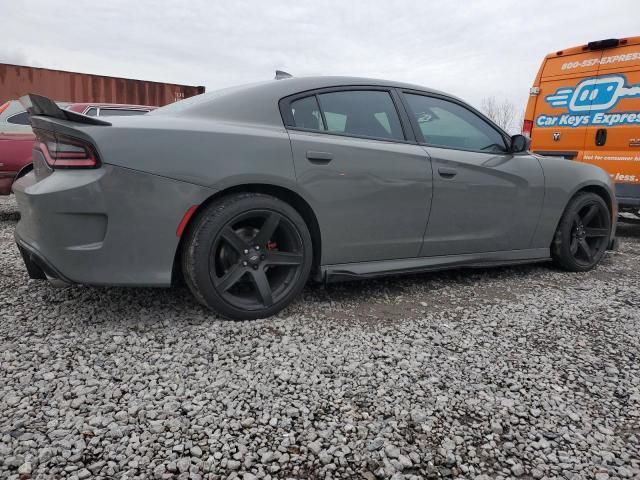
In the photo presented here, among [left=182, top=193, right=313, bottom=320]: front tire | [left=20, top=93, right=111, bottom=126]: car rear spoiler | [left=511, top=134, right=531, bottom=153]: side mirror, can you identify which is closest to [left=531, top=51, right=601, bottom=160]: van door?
[left=511, top=134, right=531, bottom=153]: side mirror

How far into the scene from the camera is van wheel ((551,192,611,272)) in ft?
12.5

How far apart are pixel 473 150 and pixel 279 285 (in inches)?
71.6

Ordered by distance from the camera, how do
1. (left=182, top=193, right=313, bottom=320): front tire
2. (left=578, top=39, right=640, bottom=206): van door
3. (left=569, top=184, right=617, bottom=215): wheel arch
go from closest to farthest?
(left=182, top=193, right=313, bottom=320): front tire, (left=569, top=184, right=617, bottom=215): wheel arch, (left=578, top=39, right=640, bottom=206): van door

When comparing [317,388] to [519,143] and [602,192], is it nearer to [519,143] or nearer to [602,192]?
[519,143]

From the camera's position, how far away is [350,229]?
274 cm

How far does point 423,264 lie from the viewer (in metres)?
3.07

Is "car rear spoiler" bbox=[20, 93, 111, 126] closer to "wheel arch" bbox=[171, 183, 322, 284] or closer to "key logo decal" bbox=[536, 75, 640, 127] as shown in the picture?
"wheel arch" bbox=[171, 183, 322, 284]

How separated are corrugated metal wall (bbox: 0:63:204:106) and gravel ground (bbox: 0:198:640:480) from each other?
975 centimetres

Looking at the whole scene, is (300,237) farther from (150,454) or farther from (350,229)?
(150,454)

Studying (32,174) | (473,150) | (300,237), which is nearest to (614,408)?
(300,237)

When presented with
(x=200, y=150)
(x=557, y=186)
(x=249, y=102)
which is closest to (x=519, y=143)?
(x=557, y=186)

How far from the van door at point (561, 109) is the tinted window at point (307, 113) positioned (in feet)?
14.6

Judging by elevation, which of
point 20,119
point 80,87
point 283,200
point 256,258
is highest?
point 80,87

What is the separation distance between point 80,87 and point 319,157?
1068cm
